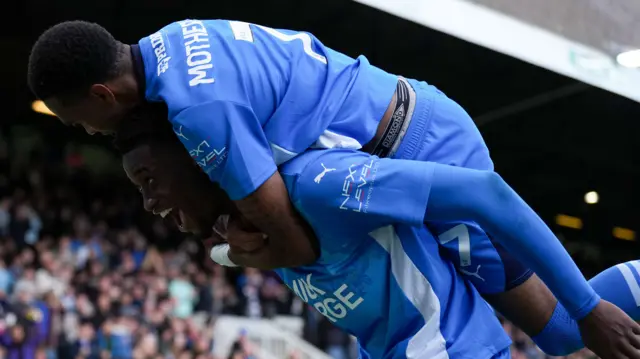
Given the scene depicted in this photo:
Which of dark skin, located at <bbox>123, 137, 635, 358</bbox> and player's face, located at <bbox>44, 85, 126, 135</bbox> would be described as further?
dark skin, located at <bbox>123, 137, 635, 358</bbox>

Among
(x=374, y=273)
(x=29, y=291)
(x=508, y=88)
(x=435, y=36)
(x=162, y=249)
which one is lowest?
(x=162, y=249)

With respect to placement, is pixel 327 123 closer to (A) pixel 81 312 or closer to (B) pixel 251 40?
(B) pixel 251 40

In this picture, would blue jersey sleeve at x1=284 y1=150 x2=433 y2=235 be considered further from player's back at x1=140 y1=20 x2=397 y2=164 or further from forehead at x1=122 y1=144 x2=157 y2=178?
forehead at x1=122 y1=144 x2=157 y2=178

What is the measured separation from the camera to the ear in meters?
1.90

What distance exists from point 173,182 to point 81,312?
5928 millimetres

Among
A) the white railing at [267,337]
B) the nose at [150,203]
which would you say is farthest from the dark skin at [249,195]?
the white railing at [267,337]

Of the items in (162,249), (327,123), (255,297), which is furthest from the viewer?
(162,249)

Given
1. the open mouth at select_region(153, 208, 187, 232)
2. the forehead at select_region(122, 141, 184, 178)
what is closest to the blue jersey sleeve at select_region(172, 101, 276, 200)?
the forehead at select_region(122, 141, 184, 178)

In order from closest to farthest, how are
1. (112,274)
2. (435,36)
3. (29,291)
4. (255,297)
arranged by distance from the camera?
(29,291)
(112,274)
(435,36)
(255,297)

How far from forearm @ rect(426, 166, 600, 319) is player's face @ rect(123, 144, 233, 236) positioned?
60cm

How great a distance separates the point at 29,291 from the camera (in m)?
7.34

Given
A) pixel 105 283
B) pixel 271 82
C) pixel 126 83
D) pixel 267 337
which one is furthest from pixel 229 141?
pixel 267 337

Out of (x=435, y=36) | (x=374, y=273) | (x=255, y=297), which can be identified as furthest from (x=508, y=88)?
(x=374, y=273)

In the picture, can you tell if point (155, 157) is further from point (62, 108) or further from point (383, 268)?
point (383, 268)
